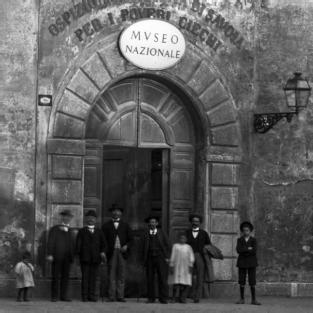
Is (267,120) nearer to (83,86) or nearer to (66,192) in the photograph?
(83,86)

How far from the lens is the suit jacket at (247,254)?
19.2 meters

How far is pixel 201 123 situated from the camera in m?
20.1

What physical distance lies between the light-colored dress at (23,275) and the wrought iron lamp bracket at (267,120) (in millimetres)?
4717

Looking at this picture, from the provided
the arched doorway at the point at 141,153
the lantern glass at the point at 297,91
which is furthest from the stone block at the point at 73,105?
the lantern glass at the point at 297,91

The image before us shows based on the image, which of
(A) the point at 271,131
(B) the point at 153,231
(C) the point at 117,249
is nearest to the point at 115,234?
(C) the point at 117,249

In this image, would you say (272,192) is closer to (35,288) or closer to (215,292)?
(215,292)

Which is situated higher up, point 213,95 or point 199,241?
point 213,95

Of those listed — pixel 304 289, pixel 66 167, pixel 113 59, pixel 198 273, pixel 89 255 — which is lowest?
pixel 304 289

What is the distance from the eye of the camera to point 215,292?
65.2ft

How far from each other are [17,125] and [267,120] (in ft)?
13.9

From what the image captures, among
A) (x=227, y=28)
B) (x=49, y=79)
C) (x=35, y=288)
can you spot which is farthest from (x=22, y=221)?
(x=227, y=28)

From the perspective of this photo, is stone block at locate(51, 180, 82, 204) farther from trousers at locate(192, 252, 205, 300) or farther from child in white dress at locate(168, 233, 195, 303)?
trousers at locate(192, 252, 205, 300)

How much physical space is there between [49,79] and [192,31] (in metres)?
2.60

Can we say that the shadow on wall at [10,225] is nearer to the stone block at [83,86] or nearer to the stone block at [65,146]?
the stone block at [65,146]
